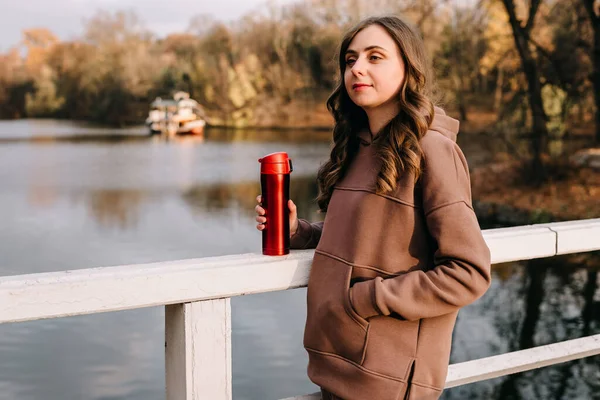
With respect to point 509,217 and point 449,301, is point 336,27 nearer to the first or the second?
point 509,217

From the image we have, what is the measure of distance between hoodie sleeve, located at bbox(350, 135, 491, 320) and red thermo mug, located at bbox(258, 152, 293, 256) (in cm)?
20

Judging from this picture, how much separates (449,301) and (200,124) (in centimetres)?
5060

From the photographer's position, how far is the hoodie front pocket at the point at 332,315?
1487mm

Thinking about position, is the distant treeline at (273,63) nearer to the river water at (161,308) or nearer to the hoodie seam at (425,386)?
the river water at (161,308)

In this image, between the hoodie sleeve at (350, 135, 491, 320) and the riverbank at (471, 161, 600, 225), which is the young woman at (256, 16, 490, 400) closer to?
the hoodie sleeve at (350, 135, 491, 320)

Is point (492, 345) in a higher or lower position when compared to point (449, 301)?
lower

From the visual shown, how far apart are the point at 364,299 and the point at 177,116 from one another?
48718mm

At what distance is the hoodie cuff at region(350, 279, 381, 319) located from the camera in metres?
1.44

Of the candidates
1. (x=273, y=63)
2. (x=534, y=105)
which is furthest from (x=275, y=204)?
(x=273, y=63)

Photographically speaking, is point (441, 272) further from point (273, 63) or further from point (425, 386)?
point (273, 63)

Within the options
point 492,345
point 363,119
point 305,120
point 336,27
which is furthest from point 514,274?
point 305,120

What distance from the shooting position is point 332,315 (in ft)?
4.95

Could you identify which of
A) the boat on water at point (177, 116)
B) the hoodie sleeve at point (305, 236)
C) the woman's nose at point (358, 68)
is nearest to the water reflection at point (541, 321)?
the hoodie sleeve at point (305, 236)

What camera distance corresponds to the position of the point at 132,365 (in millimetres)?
8961
